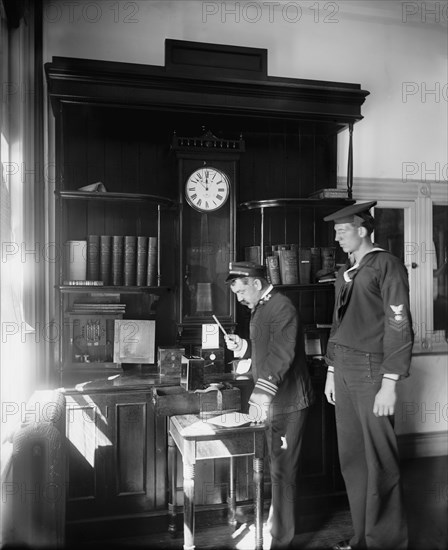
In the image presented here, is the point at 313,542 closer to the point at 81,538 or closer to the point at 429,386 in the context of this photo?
the point at 81,538

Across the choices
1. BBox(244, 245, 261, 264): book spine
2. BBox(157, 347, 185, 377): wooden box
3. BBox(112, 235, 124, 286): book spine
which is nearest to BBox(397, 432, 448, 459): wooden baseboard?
BBox(244, 245, 261, 264): book spine

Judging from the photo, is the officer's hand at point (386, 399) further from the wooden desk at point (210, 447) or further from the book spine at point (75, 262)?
the book spine at point (75, 262)

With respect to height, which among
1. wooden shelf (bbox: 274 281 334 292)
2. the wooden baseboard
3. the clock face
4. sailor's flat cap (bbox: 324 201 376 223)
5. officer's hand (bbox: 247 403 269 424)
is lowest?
the wooden baseboard

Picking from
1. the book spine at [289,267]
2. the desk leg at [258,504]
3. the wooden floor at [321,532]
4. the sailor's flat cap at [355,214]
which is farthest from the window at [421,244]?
the desk leg at [258,504]

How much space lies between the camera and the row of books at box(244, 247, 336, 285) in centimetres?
381

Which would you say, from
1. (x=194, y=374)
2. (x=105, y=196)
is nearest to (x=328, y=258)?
(x=194, y=374)

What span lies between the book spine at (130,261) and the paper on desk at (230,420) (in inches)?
42.7

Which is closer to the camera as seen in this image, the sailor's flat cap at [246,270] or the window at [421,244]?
the sailor's flat cap at [246,270]

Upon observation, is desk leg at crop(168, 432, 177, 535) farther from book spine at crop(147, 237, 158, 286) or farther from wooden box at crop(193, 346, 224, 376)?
book spine at crop(147, 237, 158, 286)

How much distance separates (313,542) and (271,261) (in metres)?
1.77

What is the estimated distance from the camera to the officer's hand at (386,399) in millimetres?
2828

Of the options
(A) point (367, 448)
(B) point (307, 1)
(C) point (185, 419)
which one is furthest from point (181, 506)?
(B) point (307, 1)

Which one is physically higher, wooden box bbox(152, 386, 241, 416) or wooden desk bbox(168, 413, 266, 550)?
wooden box bbox(152, 386, 241, 416)

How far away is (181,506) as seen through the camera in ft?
11.1
